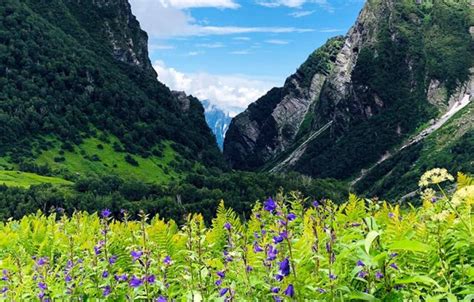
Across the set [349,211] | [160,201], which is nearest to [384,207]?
[349,211]

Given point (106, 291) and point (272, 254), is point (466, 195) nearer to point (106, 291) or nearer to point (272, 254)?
point (272, 254)

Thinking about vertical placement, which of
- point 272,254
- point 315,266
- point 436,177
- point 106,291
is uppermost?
point 436,177

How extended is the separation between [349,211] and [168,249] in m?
3.15

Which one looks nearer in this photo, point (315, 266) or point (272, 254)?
point (272, 254)

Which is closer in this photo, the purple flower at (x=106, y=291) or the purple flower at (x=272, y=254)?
the purple flower at (x=272, y=254)

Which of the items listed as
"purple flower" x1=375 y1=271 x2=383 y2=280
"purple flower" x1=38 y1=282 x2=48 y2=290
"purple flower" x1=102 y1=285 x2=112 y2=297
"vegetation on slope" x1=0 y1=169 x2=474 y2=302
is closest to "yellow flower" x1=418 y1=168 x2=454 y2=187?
"vegetation on slope" x1=0 y1=169 x2=474 y2=302

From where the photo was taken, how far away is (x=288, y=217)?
5.60 metres

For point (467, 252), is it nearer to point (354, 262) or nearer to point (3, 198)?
point (354, 262)

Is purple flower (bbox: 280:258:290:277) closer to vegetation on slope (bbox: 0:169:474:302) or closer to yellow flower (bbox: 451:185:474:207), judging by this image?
vegetation on slope (bbox: 0:169:474:302)

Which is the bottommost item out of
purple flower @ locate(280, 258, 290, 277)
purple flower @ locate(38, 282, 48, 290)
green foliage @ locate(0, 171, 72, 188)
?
purple flower @ locate(38, 282, 48, 290)

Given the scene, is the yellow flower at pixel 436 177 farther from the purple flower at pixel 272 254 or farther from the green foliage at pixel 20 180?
the green foliage at pixel 20 180

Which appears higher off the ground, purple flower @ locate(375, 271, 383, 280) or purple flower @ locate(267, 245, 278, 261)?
purple flower @ locate(267, 245, 278, 261)

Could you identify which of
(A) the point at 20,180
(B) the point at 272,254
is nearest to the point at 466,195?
(B) the point at 272,254

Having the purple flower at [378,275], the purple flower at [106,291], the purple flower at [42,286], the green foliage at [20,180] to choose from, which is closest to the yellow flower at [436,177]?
the purple flower at [378,275]
